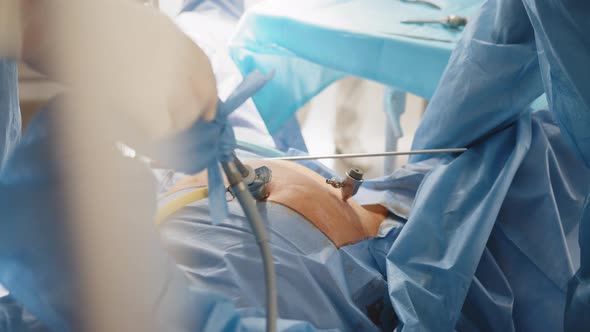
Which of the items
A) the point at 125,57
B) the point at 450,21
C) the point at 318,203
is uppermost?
the point at 125,57

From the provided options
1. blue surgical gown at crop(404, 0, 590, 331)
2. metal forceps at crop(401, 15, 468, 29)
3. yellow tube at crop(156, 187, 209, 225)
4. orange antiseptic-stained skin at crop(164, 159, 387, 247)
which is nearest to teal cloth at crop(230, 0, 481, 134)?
metal forceps at crop(401, 15, 468, 29)

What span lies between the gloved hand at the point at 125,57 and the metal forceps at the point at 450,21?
44.0 inches

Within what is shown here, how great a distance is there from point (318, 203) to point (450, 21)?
2.82 feet

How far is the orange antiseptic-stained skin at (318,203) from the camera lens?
0.77 m

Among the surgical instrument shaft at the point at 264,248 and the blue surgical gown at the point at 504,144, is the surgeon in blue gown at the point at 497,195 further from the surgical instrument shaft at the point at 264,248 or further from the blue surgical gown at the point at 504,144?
the surgical instrument shaft at the point at 264,248

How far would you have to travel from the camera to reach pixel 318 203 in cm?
80

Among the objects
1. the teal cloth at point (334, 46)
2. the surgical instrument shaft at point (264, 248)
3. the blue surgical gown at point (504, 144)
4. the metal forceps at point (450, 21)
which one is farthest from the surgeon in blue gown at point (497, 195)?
the metal forceps at point (450, 21)

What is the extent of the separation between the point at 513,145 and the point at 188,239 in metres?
0.59

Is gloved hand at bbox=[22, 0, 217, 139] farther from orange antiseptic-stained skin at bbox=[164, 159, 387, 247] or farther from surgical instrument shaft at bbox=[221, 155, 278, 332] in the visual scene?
orange antiseptic-stained skin at bbox=[164, 159, 387, 247]

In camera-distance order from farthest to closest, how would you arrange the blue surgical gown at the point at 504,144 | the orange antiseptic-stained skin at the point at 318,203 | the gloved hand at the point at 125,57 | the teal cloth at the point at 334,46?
the teal cloth at the point at 334,46 < the orange antiseptic-stained skin at the point at 318,203 < the blue surgical gown at the point at 504,144 < the gloved hand at the point at 125,57

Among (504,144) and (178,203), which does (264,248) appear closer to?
(178,203)

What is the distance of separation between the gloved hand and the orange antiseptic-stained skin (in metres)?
0.37

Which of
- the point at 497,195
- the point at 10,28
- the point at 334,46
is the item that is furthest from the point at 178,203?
the point at 334,46

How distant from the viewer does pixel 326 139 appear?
253cm
